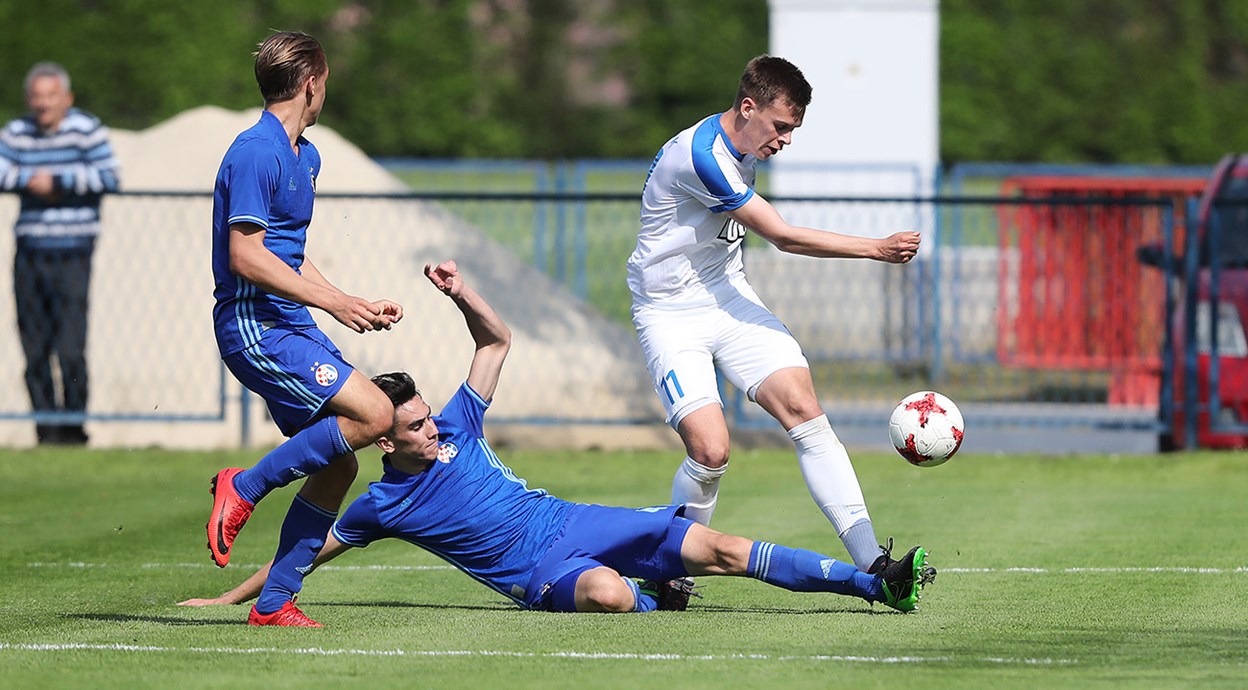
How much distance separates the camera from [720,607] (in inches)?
300

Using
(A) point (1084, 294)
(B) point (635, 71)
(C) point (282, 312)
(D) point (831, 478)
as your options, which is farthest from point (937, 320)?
(B) point (635, 71)

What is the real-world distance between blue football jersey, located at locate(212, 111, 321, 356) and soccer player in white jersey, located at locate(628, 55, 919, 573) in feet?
5.21

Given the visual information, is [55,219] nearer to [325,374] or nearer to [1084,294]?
[325,374]

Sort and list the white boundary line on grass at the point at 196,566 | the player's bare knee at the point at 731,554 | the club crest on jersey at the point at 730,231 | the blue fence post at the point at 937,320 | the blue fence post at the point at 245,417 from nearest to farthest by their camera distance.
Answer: the player's bare knee at the point at 731,554 < the club crest on jersey at the point at 730,231 < the white boundary line on grass at the point at 196,566 < the blue fence post at the point at 245,417 < the blue fence post at the point at 937,320

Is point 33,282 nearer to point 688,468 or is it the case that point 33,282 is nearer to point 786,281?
point 786,281

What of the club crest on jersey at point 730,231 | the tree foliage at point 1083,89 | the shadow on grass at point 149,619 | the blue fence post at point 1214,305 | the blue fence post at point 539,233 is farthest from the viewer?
the tree foliage at point 1083,89

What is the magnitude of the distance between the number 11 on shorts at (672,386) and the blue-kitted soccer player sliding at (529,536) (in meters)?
0.51

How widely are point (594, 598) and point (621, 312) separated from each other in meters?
10.1

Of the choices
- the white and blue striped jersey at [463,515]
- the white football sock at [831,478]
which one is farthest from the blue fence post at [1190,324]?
the white and blue striped jersey at [463,515]

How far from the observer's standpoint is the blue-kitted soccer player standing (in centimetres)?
673

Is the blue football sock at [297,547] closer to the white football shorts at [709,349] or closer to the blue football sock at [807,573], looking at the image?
the white football shorts at [709,349]

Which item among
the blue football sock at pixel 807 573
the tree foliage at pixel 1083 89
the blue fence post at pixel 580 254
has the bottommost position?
the blue football sock at pixel 807 573

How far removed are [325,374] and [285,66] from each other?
43.7 inches

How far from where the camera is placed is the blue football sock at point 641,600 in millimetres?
7336
